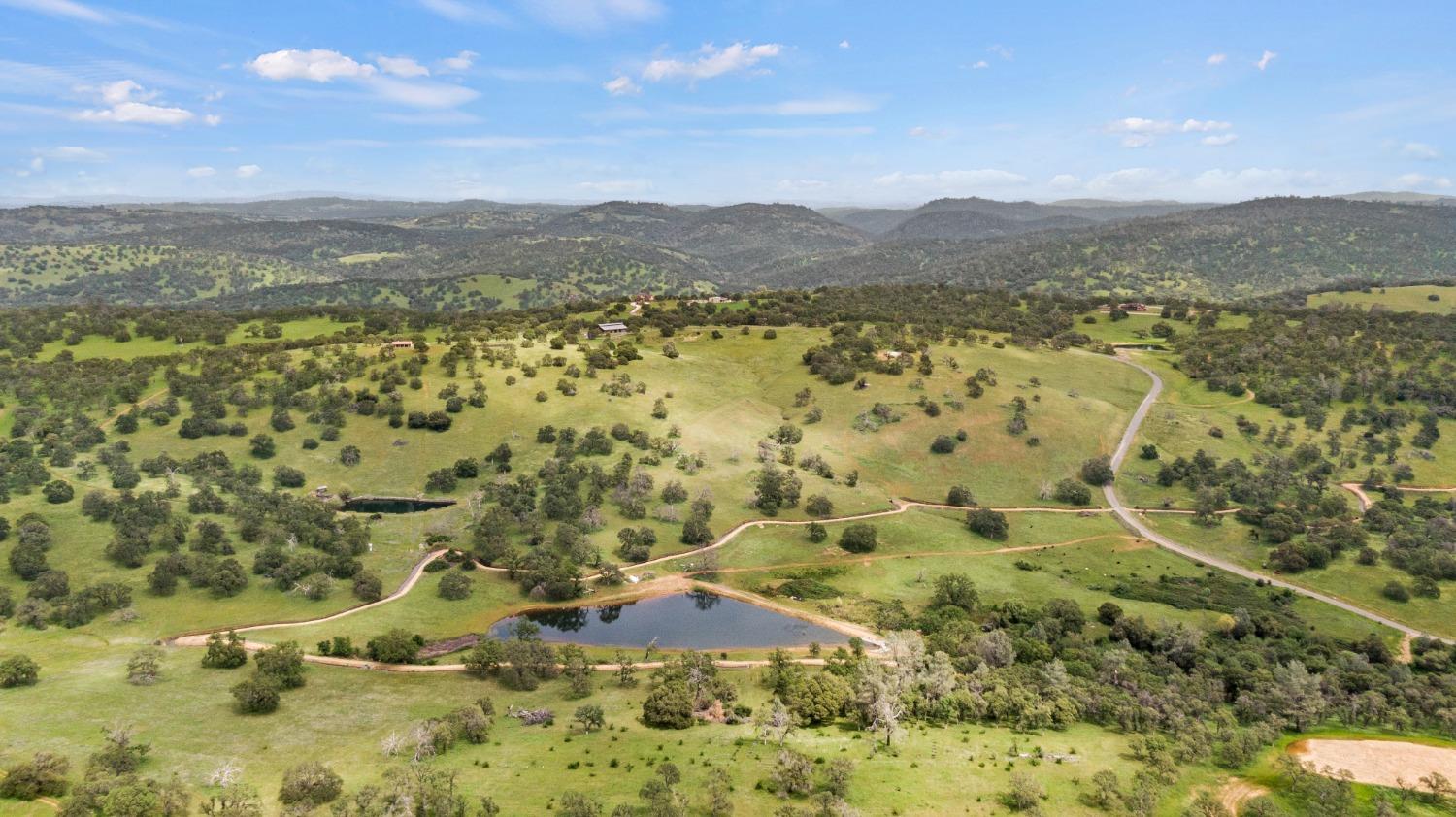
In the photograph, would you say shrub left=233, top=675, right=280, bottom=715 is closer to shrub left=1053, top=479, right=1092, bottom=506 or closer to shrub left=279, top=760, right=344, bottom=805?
shrub left=279, top=760, right=344, bottom=805

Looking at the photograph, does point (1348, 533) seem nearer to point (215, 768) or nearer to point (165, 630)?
point (215, 768)

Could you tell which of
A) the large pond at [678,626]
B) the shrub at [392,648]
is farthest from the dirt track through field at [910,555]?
the shrub at [392,648]

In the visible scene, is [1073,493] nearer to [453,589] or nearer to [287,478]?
[453,589]

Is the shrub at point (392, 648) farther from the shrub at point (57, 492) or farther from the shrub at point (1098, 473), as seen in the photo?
the shrub at point (1098, 473)

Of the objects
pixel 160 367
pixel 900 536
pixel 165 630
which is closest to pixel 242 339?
pixel 160 367

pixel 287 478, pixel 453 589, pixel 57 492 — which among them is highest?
pixel 57 492

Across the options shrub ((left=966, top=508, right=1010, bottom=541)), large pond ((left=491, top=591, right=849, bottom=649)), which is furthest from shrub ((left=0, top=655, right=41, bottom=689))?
shrub ((left=966, top=508, right=1010, bottom=541))

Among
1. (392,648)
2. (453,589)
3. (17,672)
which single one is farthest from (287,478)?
(392,648)
